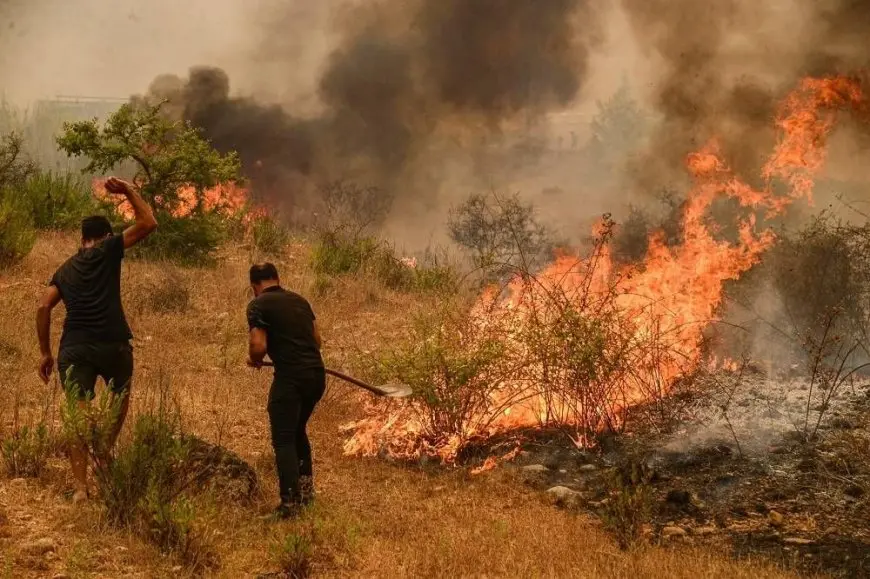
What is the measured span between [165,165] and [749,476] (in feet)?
35.1

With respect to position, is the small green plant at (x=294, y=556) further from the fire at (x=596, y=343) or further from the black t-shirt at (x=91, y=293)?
the fire at (x=596, y=343)

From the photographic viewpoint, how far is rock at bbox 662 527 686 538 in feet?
17.0

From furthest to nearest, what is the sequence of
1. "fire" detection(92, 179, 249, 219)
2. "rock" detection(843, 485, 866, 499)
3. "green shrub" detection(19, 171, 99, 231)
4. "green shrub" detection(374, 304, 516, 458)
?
"green shrub" detection(19, 171, 99, 231), "fire" detection(92, 179, 249, 219), "green shrub" detection(374, 304, 516, 458), "rock" detection(843, 485, 866, 499)

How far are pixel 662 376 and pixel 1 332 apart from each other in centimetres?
707

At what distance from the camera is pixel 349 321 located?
1173cm

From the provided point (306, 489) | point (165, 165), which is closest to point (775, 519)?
point (306, 489)

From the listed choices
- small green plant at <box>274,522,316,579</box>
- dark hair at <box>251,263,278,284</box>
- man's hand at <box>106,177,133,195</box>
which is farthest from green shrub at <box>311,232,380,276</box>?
small green plant at <box>274,522,316,579</box>

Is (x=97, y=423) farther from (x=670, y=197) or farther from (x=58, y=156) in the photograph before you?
(x=58, y=156)

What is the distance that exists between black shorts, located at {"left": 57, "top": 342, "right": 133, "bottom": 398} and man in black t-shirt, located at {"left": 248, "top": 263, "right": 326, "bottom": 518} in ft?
2.61

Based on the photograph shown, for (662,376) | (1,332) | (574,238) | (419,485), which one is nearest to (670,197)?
(574,238)

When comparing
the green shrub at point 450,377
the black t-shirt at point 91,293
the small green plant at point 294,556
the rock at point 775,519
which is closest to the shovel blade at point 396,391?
the green shrub at point 450,377

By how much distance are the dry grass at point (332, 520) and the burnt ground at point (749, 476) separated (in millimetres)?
457

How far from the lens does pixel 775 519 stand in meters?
5.40

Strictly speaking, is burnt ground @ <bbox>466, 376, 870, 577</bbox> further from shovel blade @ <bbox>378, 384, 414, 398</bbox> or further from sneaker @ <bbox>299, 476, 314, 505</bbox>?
sneaker @ <bbox>299, 476, 314, 505</bbox>
